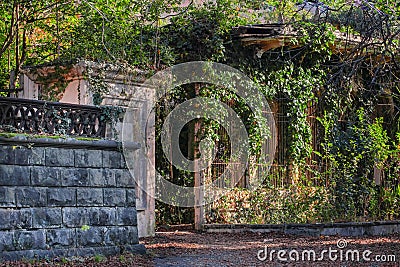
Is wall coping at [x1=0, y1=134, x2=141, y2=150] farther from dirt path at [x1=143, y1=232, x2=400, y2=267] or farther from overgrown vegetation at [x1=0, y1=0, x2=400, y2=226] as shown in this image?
overgrown vegetation at [x1=0, y1=0, x2=400, y2=226]

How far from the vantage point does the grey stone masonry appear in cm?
860

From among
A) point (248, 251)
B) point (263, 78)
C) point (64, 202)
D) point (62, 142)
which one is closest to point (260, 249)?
point (248, 251)

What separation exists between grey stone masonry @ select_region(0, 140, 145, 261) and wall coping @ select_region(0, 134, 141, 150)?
0.02 metres

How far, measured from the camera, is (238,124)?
44.0 ft

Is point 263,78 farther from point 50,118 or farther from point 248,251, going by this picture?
point 50,118

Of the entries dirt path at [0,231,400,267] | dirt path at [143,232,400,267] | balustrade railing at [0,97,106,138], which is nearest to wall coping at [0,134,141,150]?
balustrade railing at [0,97,106,138]

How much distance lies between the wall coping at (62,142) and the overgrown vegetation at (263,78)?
72.7 inches

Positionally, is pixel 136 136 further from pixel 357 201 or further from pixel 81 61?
pixel 357 201

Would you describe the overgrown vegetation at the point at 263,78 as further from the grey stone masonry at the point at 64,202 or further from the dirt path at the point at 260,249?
the grey stone masonry at the point at 64,202

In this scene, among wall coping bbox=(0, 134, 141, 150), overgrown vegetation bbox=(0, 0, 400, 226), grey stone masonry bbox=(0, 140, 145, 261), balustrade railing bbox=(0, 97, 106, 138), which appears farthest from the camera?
overgrown vegetation bbox=(0, 0, 400, 226)

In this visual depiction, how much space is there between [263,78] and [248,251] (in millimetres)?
4706

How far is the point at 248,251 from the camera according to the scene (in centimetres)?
990

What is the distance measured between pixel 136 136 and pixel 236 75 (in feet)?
8.04

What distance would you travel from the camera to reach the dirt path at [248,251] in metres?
8.65
